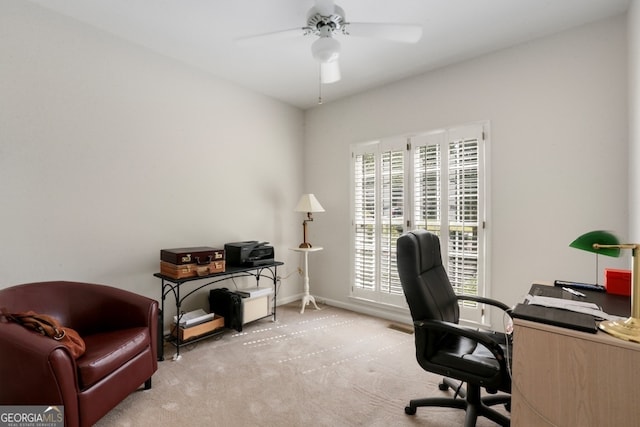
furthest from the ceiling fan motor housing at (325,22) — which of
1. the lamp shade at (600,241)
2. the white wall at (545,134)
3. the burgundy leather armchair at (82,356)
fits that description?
the burgundy leather armchair at (82,356)

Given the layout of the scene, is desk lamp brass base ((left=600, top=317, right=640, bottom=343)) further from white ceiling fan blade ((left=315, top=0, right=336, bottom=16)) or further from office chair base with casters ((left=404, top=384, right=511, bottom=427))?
white ceiling fan blade ((left=315, top=0, right=336, bottom=16))

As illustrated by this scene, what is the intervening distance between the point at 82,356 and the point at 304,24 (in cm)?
271

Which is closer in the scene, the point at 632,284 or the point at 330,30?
the point at 632,284

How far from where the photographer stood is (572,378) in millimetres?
1073

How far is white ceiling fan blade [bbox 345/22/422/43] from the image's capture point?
1835mm

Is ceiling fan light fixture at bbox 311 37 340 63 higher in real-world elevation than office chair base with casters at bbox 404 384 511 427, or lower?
higher

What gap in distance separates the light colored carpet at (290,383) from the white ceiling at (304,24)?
277 cm

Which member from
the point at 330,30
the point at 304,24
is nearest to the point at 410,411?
the point at 330,30

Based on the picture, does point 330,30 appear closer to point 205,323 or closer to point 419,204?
point 419,204

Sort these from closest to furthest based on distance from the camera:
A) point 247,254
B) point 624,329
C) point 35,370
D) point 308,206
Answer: point 624,329 → point 35,370 → point 247,254 → point 308,206

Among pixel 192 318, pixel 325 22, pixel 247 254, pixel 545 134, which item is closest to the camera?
pixel 325 22

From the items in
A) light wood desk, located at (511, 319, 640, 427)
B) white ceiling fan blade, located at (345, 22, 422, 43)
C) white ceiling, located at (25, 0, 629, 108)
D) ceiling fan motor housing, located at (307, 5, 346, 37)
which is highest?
white ceiling, located at (25, 0, 629, 108)

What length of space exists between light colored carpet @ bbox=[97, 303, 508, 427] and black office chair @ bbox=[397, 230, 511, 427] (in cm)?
20

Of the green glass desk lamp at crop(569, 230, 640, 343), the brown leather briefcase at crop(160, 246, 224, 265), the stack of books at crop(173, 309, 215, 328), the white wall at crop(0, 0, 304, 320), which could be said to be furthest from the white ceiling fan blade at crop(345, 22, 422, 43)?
the stack of books at crop(173, 309, 215, 328)
